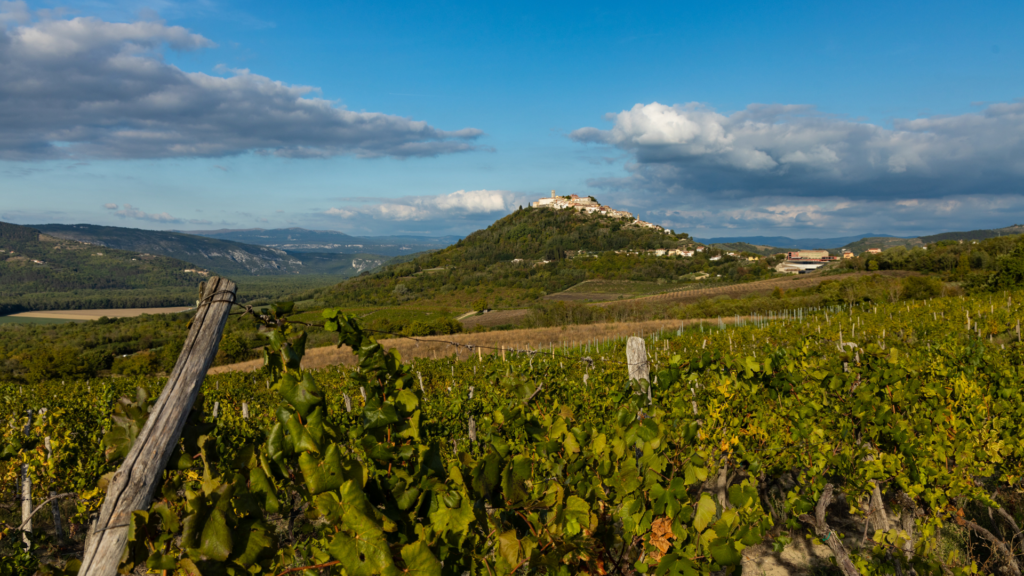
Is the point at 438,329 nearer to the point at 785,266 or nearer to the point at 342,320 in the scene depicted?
the point at 342,320

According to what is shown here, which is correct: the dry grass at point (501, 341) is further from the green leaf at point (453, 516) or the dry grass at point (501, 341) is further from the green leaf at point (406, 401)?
the green leaf at point (453, 516)

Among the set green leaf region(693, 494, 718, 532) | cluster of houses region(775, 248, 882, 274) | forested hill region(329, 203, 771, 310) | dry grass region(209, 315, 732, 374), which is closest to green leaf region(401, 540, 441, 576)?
green leaf region(693, 494, 718, 532)


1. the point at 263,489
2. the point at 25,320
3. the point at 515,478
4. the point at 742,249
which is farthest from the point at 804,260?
the point at 25,320

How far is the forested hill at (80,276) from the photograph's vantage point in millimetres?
118062

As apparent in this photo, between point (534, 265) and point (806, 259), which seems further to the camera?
point (534, 265)

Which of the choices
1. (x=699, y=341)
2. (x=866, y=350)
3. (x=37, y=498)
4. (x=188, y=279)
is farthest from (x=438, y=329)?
(x=188, y=279)

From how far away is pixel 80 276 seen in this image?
155875 mm

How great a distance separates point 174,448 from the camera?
1.73 metres

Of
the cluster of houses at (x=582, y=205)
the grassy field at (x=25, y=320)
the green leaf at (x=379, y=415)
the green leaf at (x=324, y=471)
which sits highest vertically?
the cluster of houses at (x=582, y=205)

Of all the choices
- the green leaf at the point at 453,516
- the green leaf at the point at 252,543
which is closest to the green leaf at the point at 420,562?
the green leaf at the point at 453,516

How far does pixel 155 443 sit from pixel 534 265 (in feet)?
315

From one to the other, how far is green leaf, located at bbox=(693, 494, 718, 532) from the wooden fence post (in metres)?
1.78

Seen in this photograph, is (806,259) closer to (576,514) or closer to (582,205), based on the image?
(582,205)

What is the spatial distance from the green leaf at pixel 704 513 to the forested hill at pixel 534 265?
68.5 meters
